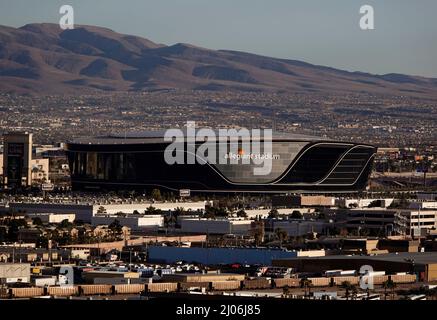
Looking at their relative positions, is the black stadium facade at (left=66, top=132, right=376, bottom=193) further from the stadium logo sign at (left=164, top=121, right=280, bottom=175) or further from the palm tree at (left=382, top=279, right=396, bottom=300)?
the palm tree at (left=382, top=279, right=396, bottom=300)

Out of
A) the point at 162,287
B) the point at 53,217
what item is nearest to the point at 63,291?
the point at 162,287

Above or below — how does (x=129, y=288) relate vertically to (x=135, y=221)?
above

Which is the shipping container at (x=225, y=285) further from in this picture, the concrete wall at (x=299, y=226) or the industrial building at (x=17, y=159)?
the industrial building at (x=17, y=159)

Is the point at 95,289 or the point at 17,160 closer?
the point at 95,289

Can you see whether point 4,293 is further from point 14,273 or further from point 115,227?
point 115,227

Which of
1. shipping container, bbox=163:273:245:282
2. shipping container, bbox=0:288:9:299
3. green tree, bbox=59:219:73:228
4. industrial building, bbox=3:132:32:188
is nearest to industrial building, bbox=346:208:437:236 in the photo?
green tree, bbox=59:219:73:228

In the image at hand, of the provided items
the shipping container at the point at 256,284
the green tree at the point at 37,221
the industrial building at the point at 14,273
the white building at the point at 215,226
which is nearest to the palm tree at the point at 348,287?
the shipping container at the point at 256,284
